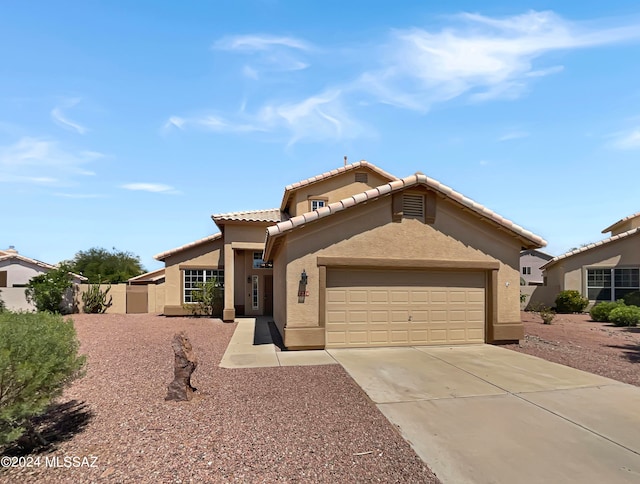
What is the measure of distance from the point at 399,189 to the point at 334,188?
863 centimetres

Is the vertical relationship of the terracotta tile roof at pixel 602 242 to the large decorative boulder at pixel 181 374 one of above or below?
above

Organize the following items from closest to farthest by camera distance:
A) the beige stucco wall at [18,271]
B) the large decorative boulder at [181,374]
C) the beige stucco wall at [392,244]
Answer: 1. the large decorative boulder at [181,374]
2. the beige stucco wall at [392,244]
3. the beige stucco wall at [18,271]

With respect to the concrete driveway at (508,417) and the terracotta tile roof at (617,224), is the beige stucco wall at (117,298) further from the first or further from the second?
the terracotta tile roof at (617,224)

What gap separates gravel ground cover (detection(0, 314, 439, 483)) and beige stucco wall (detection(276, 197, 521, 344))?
2.94m

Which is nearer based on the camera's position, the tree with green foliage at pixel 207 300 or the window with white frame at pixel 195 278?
the tree with green foliage at pixel 207 300

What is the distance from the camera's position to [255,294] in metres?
21.3

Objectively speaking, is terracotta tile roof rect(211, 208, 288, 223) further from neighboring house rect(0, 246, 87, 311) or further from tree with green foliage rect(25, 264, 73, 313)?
neighboring house rect(0, 246, 87, 311)

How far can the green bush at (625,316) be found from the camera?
17672 millimetres

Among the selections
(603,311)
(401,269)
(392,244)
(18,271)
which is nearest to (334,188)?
(392,244)

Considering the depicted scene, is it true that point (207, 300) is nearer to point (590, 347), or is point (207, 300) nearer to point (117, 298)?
point (117, 298)

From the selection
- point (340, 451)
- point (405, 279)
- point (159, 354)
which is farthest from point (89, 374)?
point (405, 279)

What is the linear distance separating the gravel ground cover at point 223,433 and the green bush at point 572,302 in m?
20.5

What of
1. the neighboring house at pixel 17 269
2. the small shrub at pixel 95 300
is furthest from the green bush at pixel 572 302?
the neighboring house at pixel 17 269

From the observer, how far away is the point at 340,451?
4.77m
